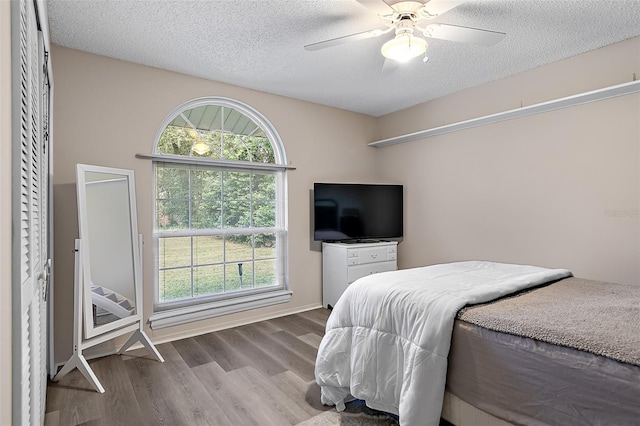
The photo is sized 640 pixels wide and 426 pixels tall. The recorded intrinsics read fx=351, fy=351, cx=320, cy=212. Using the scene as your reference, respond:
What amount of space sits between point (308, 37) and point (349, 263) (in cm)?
229

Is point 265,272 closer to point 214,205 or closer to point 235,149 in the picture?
point 214,205

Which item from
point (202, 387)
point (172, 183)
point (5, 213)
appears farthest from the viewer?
point (172, 183)

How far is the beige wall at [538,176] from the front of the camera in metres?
2.75

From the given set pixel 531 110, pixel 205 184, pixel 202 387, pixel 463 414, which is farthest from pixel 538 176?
pixel 202 387

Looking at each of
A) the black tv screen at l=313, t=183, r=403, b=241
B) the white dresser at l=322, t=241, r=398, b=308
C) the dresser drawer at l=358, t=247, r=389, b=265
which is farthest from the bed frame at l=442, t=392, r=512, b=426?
the black tv screen at l=313, t=183, r=403, b=241

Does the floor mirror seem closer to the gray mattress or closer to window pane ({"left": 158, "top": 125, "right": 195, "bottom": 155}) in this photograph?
window pane ({"left": 158, "top": 125, "right": 195, "bottom": 155})

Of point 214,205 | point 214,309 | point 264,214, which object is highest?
point 214,205

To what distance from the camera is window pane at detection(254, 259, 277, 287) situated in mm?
3928

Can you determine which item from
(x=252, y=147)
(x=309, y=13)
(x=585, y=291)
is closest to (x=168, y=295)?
(x=252, y=147)

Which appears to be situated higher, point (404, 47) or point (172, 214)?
point (404, 47)

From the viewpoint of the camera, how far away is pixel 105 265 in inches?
105

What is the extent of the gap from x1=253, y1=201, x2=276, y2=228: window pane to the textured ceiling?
126 cm

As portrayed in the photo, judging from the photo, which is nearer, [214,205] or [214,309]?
[214,309]

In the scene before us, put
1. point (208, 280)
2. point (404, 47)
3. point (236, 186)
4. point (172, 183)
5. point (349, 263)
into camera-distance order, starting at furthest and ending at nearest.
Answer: point (349, 263) → point (236, 186) → point (208, 280) → point (172, 183) → point (404, 47)
